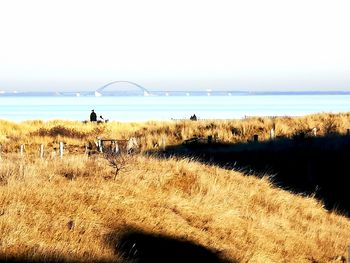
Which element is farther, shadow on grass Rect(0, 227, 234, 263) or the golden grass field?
shadow on grass Rect(0, 227, 234, 263)

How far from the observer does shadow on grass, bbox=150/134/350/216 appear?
2153cm

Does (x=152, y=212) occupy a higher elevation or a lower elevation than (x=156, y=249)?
higher

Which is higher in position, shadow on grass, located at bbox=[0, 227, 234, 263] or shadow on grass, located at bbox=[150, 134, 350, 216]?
shadow on grass, located at bbox=[0, 227, 234, 263]

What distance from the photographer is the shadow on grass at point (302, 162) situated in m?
21.5

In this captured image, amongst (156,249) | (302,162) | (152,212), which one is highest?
(152,212)

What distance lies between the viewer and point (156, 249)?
391 inches

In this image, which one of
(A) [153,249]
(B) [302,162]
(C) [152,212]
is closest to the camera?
(A) [153,249]

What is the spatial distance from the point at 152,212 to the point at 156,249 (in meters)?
1.51

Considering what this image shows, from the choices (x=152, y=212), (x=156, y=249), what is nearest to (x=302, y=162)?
(x=152, y=212)

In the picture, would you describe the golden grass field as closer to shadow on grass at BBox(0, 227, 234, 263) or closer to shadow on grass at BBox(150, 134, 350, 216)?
shadow on grass at BBox(0, 227, 234, 263)

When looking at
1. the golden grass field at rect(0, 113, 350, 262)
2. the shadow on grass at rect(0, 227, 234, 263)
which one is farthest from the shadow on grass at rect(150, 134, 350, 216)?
the shadow on grass at rect(0, 227, 234, 263)

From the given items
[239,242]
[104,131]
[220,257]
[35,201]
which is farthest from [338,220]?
[104,131]

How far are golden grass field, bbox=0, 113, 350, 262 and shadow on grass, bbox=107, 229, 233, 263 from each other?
0.42 feet

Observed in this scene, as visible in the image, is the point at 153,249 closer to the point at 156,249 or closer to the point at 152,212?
the point at 156,249
